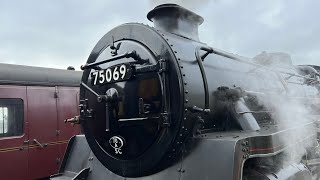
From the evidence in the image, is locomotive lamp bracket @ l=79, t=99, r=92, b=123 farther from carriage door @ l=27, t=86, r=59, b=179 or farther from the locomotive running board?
carriage door @ l=27, t=86, r=59, b=179

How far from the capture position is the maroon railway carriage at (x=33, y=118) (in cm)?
540

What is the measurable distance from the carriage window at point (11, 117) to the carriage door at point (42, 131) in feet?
0.54

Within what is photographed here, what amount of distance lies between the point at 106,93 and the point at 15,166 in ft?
10.1

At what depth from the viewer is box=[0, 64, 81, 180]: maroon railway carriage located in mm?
5402

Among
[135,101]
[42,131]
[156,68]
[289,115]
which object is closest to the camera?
[156,68]

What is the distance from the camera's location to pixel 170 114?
283 centimetres

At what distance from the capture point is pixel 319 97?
639 centimetres

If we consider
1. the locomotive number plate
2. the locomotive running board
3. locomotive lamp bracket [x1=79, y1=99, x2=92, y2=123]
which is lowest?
the locomotive running board

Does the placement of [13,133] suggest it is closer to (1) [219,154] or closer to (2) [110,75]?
(2) [110,75]

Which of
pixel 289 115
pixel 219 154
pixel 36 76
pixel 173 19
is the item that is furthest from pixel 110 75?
pixel 36 76

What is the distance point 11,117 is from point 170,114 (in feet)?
11.8

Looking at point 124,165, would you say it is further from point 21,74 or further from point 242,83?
point 21,74

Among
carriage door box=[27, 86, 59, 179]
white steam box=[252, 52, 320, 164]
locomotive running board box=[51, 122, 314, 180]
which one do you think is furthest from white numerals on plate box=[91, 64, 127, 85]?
carriage door box=[27, 86, 59, 179]

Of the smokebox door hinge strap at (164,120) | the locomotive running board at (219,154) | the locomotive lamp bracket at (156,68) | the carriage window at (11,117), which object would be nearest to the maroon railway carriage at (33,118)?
the carriage window at (11,117)
